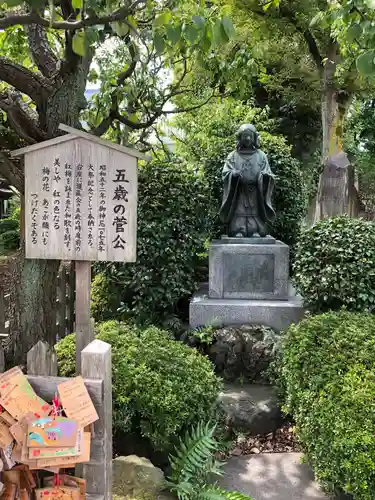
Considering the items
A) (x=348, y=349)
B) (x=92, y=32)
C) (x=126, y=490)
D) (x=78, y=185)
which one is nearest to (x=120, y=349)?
(x=126, y=490)

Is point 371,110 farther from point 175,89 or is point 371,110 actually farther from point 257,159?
point 175,89

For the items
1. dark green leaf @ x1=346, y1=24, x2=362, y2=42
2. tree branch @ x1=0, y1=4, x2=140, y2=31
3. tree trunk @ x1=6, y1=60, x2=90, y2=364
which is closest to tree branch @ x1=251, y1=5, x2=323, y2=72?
tree trunk @ x1=6, y1=60, x2=90, y2=364

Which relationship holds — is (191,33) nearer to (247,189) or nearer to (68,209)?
(68,209)

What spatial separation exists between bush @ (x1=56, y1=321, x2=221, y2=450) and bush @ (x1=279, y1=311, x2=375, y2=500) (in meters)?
0.76

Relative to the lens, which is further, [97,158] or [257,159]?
[257,159]

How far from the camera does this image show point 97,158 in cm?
275

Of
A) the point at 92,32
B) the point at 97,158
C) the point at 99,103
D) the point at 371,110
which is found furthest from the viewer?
the point at 371,110

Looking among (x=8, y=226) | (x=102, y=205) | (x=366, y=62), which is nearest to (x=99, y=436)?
(x=102, y=205)

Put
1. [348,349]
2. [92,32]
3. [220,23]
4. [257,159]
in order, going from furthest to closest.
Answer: [257,159] → [348,349] → [92,32] → [220,23]

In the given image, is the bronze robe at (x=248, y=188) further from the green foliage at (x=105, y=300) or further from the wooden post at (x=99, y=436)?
the wooden post at (x=99, y=436)

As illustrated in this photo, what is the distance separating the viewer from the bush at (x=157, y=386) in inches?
126

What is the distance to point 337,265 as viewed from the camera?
5016 mm

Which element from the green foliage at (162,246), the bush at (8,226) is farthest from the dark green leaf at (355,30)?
the bush at (8,226)

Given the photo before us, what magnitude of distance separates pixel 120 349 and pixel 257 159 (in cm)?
372
